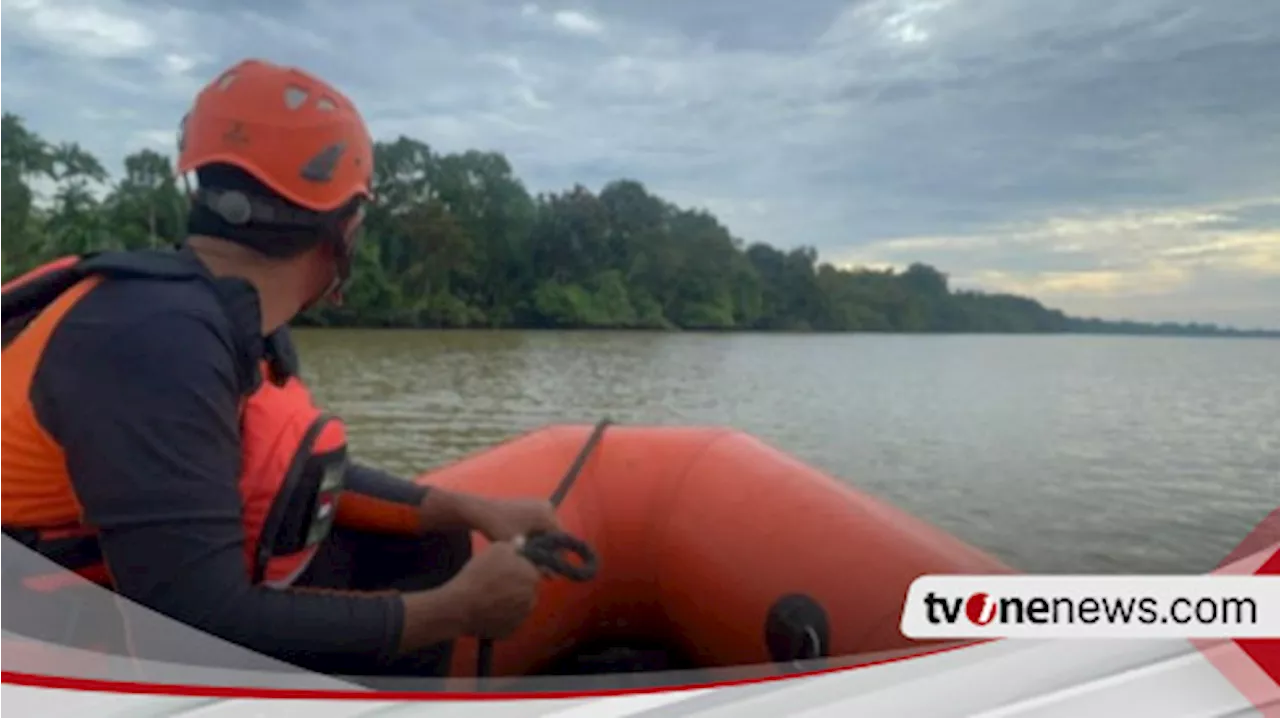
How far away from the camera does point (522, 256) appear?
3.97ft

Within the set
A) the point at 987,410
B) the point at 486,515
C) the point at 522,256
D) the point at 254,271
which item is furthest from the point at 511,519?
the point at 987,410

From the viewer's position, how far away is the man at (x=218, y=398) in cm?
74

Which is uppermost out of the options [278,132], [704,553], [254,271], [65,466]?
[278,132]

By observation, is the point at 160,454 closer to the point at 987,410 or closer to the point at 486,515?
the point at 486,515

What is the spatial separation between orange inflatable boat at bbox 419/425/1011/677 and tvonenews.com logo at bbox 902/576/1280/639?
92mm

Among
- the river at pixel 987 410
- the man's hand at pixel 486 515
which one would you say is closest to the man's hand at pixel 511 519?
the man's hand at pixel 486 515

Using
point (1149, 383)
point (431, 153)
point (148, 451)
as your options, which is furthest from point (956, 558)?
point (148, 451)

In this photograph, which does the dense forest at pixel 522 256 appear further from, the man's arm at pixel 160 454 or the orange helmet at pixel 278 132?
the man's arm at pixel 160 454

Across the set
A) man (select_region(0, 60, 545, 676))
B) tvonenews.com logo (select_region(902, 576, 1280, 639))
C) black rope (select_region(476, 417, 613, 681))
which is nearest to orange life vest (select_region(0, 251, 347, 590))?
man (select_region(0, 60, 545, 676))

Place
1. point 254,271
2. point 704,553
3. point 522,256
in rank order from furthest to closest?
1. point 704,553
2. point 522,256
3. point 254,271

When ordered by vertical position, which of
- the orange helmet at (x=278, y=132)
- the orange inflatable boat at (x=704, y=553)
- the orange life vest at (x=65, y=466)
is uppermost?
the orange helmet at (x=278, y=132)

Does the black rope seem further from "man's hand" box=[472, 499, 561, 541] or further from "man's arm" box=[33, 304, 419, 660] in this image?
"man's arm" box=[33, 304, 419, 660]

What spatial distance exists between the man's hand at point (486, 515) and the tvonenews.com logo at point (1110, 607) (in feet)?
1.61

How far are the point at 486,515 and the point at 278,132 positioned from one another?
1.78 ft
